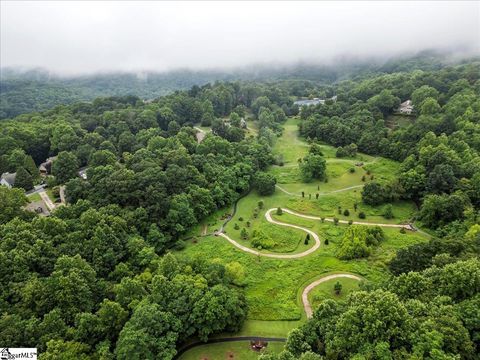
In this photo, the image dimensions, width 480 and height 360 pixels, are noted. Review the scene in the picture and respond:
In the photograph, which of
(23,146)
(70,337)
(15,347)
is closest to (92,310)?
(70,337)

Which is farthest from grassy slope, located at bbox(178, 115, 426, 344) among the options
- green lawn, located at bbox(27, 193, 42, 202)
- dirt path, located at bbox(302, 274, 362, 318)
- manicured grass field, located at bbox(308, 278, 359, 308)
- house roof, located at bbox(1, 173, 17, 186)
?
house roof, located at bbox(1, 173, 17, 186)

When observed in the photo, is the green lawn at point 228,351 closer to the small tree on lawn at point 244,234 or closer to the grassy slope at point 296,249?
the grassy slope at point 296,249

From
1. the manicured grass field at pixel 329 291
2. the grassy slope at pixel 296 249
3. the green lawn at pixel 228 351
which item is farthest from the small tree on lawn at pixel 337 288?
the green lawn at pixel 228 351

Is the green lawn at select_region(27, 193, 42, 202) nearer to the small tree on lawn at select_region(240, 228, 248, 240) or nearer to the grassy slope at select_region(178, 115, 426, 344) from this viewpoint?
the grassy slope at select_region(178, 115, 426, 344)

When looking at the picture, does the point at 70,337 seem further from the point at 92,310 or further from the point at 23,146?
the point at 23,146

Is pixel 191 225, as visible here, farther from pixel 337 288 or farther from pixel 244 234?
pixel 337 288
